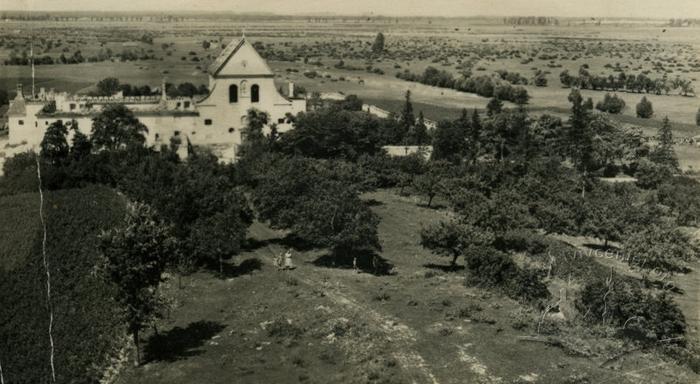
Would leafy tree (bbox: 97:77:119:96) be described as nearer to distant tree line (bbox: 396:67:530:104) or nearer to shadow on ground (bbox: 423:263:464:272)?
distant tree line (bbox: 396:67:530:104)

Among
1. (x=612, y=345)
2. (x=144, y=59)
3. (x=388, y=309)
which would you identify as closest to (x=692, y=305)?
(x=612, y=345)

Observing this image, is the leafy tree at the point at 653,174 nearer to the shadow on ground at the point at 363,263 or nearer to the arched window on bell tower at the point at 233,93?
the shadow on ground at the point at 363,263

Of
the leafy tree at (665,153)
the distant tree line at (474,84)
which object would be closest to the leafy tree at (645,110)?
the distant tree line at (474,84)

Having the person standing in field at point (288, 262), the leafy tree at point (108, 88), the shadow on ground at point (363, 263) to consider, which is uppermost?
the leafy tree at point (108, 88)

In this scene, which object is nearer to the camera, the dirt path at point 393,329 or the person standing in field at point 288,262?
the dirt path at point 393,329

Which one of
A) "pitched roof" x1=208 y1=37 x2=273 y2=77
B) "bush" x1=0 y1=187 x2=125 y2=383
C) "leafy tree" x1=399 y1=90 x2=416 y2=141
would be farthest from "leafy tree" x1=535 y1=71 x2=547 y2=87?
"bush" x1=0 y1=187 x2=125 y2=383
